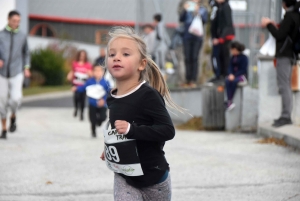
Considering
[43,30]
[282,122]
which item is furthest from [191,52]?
[43,30]

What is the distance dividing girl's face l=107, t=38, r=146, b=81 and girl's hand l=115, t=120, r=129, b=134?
0.34 metres

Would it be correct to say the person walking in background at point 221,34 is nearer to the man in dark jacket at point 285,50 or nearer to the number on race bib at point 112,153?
the man in dark jacket at point 285,50

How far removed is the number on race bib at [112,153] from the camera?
4656 mm

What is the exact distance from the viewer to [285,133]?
1020 centimetres

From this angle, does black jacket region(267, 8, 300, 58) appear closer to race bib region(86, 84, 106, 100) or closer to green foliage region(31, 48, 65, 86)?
race bib region(86, 84, 106, 100)

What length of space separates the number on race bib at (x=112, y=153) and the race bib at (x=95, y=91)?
23.3ft

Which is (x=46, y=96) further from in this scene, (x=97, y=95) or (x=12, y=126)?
(x=97, y=95)

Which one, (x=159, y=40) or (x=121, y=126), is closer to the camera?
(x=121, y=126)

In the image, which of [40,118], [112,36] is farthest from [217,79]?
[112,36]

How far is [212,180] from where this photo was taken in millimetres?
7582

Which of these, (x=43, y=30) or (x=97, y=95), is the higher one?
(x=97, y=95)

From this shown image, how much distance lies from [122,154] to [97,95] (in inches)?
287

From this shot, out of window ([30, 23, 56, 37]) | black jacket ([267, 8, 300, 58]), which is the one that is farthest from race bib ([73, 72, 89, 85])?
window ([30, 23, 56, 37])

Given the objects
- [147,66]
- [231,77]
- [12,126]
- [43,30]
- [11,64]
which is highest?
[147,66]
